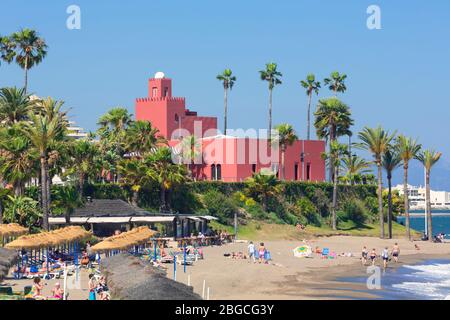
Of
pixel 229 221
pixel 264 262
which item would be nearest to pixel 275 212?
pixel 229 221

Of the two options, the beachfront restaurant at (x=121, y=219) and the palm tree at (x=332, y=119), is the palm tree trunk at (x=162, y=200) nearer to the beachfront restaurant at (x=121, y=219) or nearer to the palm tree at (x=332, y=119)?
the beachfront restaurant at (x=121, y=219)

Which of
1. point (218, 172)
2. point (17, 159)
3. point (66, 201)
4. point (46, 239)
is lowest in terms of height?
point (46, 239)

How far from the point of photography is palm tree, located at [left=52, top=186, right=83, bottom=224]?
58.6 m

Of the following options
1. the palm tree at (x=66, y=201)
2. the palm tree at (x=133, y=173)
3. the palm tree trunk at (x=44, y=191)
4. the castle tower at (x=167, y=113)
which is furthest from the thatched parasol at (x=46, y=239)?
the castle tower at (x=167, y=113)

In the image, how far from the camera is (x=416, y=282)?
4362cm

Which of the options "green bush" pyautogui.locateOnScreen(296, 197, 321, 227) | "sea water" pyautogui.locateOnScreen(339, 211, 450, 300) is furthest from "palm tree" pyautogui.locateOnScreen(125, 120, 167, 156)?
"sea water" pyautogui.locateOnScreen(339, 211, 450, 300)

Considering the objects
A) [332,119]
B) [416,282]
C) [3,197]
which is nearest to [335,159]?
[332,119]

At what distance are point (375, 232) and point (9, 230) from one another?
40513 millimetres

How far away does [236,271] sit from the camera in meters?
44.7

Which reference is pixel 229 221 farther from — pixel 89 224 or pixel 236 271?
pixel 236 271

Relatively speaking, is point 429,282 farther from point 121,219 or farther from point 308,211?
point 308,211

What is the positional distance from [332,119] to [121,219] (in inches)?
1193

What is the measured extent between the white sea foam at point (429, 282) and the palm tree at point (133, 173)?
71.0ft

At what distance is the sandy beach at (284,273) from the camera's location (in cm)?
3747
